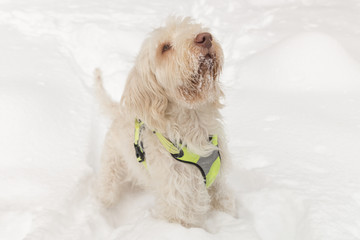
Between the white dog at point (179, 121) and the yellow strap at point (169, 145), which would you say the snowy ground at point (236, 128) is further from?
the yellow strap at point (169, 145)

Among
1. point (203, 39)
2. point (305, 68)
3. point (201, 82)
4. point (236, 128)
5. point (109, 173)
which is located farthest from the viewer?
point (305, 68)

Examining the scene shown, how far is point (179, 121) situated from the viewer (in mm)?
2168

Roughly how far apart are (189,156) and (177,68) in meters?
0.66

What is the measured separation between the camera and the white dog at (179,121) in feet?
6.50

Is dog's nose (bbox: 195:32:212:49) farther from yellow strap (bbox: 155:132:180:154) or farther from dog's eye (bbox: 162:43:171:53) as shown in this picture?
yellow strap (bbox: 155:132:180:154)

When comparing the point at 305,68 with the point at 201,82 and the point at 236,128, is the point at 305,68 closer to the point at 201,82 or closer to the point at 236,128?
Result: the point at 236,128

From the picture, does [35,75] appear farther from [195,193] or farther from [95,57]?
[195,193]

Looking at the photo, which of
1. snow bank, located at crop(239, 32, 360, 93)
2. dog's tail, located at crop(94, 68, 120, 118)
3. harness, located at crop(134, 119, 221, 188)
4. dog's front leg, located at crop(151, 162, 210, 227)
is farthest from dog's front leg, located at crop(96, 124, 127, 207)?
snow bank, located at crop(239, 32, 360, 93)

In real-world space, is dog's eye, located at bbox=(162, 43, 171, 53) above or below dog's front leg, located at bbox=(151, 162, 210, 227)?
above

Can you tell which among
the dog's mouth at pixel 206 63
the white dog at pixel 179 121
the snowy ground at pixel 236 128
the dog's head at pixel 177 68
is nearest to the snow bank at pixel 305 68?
the snowy ground at pixel 236 128

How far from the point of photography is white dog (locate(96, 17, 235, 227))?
198 cm

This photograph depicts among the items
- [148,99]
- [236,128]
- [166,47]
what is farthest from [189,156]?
[236,128]

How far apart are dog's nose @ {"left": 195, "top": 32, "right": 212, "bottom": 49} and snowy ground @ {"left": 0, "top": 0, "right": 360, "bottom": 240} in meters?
1.30

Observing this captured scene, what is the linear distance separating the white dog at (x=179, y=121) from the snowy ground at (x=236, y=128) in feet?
0.74
